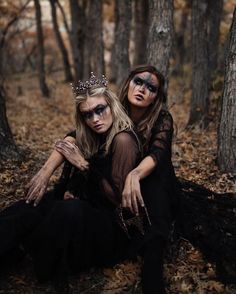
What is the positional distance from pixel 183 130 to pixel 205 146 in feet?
5.97

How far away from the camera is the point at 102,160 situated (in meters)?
3.93

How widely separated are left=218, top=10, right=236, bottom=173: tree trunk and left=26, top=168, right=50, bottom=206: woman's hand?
301cm

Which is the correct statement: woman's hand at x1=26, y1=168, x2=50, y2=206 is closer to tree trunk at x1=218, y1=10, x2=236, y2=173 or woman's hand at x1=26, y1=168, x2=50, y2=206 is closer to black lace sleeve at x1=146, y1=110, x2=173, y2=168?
black lace sleeve at x1=146, y1=110, x2=173, y2=168

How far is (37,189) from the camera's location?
3.92 metres

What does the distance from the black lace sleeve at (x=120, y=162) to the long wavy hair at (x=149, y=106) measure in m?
0.38

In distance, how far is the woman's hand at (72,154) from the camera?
13.2 feet

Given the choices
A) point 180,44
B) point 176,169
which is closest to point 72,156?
point 176,169

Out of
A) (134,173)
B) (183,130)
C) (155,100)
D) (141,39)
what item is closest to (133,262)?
(134,173)

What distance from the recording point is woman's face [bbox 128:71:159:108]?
167 inches

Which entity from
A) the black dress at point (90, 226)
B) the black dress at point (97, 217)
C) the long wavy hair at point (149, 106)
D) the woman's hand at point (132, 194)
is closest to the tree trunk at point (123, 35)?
the long wavy hair at point (149, 106)

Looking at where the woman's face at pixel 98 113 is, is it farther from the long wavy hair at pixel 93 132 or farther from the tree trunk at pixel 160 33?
the tree trunk at pixel 160 33

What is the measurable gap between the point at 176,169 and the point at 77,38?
13.1 meters

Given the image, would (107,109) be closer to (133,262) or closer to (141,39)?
(133,262)

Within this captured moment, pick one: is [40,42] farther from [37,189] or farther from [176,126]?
[37,189]
